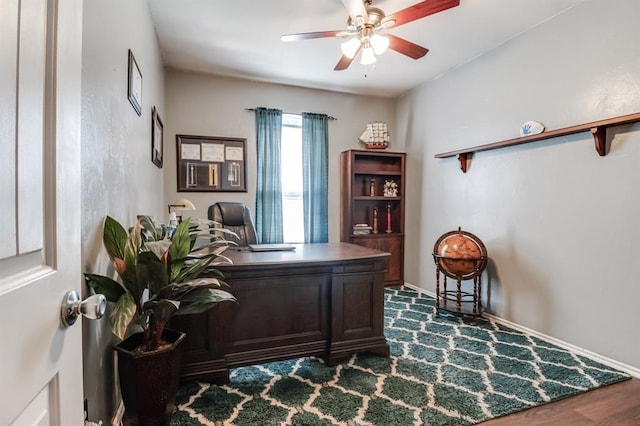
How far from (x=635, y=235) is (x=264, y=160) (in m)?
3.61

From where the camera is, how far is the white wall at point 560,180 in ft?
7.92

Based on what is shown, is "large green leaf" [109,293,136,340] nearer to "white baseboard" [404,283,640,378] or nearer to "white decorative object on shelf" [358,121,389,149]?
"white baseboard" [404,283,640,378]

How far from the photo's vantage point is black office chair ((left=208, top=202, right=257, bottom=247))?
3.49 metres

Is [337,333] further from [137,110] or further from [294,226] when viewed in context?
[294,226]

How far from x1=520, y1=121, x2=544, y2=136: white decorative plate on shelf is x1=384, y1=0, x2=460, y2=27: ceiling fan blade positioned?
1466mm

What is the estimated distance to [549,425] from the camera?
1773mm

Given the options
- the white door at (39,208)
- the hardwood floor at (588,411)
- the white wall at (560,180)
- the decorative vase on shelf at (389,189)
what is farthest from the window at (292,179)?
the white door at (39,208)

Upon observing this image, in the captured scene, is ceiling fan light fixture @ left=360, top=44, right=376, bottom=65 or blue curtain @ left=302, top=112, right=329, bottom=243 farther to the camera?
blue curtain @ left=302, top=112, right=329, bottom=243

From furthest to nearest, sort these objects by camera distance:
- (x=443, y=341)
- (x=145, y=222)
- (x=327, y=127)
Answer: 1. (x=327, y=127)
2. (x=443, y=341)
3. (x=145, y=222)

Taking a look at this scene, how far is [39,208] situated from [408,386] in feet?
7.10

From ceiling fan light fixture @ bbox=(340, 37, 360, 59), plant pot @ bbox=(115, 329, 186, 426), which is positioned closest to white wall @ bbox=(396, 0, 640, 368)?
ceiling fan light fixture @ bbox=(340, 37, 360, 59)

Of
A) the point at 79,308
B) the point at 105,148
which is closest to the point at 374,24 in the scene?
the point at 105,148

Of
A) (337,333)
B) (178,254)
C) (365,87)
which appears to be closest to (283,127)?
(365,87)

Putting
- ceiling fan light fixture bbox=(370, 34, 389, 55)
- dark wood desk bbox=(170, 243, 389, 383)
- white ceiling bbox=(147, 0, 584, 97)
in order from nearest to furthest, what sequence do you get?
dark wood desk bbox=(170, 243, 389, 383), ceiling fan light fixture bbox=(370, 34, 389, 55), white ceiling bbox=(147, 0, 584, 97)
